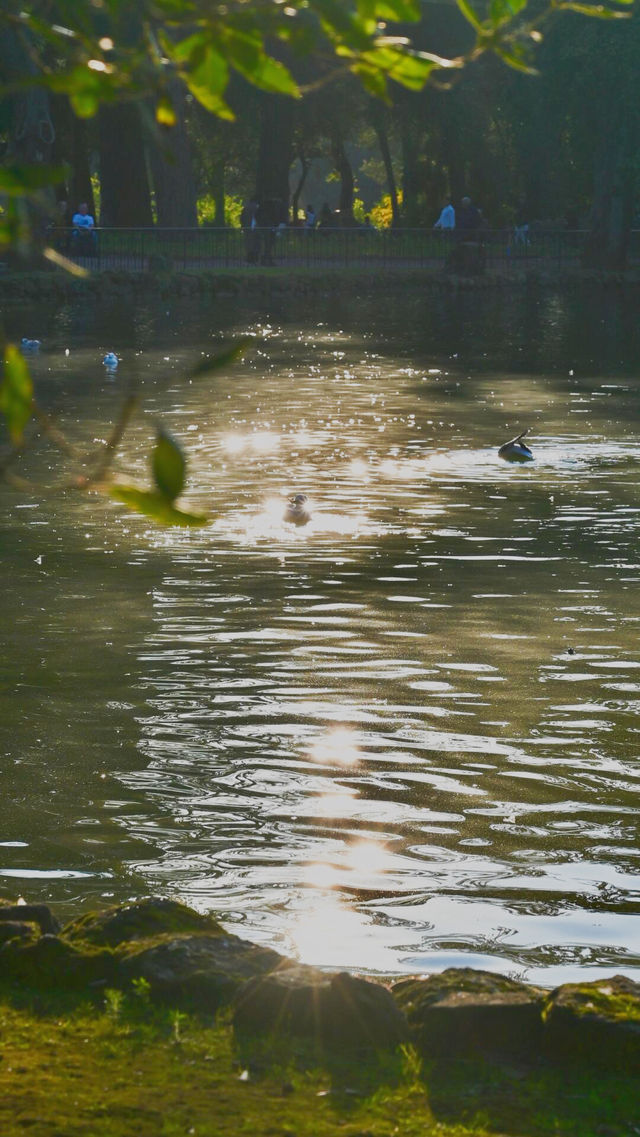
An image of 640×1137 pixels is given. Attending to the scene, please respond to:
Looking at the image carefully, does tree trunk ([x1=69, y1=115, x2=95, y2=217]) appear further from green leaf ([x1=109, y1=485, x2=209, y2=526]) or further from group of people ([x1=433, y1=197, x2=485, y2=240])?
green leaf ([x1=109, y1=485, x2=209, y2=526])

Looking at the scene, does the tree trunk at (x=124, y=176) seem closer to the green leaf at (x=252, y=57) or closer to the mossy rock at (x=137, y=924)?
the mossy rock at (x=137, y=924)

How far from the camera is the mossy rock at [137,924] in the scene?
5664 mm

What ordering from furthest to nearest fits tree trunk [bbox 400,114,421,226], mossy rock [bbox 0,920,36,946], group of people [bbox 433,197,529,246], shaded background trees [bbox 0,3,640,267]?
1. tree trunk [bbox 400,114,421,226]
2. group of people [bbox 433,197,529,246]
3. shaded background trees [bbox 0,3,640,267]
4. mossy rock [bbox 0,920,36,946]

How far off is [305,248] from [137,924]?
5380cm

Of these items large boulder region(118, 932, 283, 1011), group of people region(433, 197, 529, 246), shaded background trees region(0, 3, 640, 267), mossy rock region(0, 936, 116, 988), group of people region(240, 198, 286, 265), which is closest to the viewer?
large boulder region(118, 932, 283, 1011)

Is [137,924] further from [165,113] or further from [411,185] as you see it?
[411,185]

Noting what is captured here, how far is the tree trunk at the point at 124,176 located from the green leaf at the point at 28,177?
55686mm

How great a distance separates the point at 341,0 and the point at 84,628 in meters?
8.33

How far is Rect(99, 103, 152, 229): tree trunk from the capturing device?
5775cm

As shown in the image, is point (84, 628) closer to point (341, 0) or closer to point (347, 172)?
point (341, 0)

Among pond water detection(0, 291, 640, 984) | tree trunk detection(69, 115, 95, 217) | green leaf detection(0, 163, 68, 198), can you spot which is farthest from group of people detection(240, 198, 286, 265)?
green leaf detection(0, 163, 68, 198)

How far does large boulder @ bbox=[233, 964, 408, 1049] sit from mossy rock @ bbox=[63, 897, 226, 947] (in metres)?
0.57

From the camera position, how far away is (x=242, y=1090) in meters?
4.79

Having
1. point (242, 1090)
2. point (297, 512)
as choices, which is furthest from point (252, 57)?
point (297, 512)
